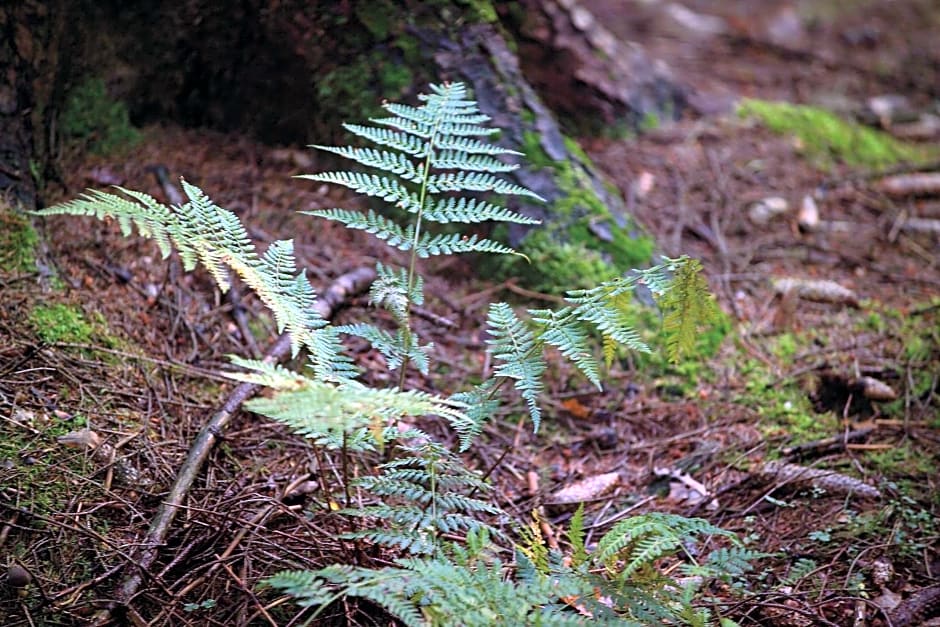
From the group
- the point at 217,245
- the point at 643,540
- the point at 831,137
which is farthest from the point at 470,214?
the point at 831,137

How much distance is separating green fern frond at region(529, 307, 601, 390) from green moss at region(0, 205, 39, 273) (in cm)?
178

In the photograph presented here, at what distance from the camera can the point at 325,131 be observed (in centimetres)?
378

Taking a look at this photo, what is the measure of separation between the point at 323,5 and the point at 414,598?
286 centimetres

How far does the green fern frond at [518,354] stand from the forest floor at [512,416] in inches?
9.4

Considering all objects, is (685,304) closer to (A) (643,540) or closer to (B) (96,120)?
(A) (643,540)

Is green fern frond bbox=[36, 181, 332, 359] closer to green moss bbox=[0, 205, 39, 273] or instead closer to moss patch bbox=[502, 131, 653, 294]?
green moss bbox=[0, 205, 39, 273]

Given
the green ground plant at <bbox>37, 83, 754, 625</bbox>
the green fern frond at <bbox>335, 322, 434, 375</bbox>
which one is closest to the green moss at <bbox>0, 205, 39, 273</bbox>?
the green ground plant at <bbox>37, 83, 754, 625</bbox>

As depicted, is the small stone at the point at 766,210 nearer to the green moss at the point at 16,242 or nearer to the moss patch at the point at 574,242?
the moss patch at the point at 574,242

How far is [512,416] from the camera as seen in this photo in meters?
3.02

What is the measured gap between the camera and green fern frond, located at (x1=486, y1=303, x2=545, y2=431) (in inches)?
82.4

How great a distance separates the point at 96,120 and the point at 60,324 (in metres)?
1.38

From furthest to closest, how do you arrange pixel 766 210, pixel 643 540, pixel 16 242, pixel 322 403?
pixel 766 210, pixel 16 242, pixel 643 540, pixel 322 403

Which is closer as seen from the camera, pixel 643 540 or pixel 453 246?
pixel 643 540

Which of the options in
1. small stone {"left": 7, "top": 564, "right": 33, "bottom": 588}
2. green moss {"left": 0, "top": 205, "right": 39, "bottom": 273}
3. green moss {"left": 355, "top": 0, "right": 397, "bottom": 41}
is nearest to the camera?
small stone {"left": 7, "top": 564, "right": 33, "bottom": 588}
